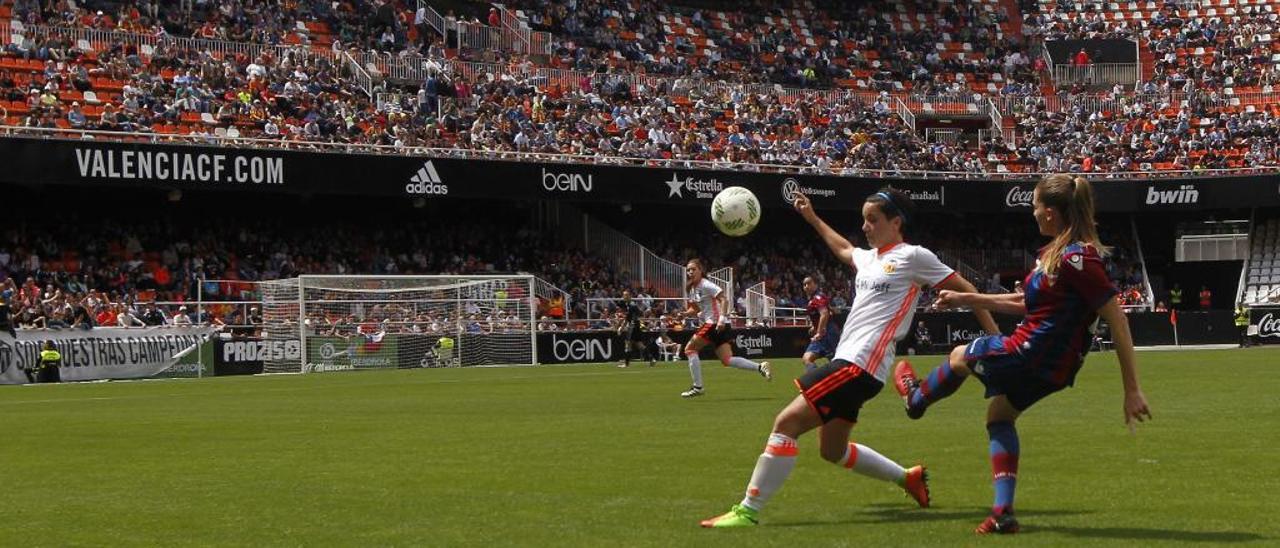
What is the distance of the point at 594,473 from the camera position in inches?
476

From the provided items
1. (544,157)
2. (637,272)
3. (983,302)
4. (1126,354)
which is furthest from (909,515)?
(637,272)

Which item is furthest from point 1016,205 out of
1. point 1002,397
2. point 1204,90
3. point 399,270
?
point 1002,397

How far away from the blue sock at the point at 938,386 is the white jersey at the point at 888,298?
22 centimetres

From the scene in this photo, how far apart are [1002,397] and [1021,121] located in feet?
188

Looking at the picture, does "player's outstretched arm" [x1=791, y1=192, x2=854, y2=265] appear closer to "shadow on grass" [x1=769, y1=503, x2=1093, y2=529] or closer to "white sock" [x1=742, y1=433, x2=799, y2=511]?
"white sock" [x1=742, y1=433, x2=799, y2=511]

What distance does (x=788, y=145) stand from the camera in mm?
56531

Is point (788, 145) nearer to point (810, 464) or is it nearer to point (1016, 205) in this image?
point (1016, 205)

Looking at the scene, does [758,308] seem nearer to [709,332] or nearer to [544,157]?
[544,157]

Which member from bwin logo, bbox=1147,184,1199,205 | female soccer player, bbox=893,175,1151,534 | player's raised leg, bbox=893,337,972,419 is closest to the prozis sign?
player's raised leg, bbox=893,337,972,419

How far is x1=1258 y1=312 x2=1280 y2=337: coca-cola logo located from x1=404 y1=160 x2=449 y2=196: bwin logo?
1109 inches

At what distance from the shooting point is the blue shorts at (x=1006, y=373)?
8023 millimetres

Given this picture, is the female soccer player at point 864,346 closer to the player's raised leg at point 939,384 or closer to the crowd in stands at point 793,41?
the player's raised leg at point 939,384

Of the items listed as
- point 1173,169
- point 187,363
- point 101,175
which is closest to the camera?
point 187,363

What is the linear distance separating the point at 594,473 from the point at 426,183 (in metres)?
35.5
